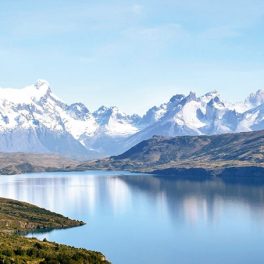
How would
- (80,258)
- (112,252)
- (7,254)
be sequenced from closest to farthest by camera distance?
(7,254) < (80,258) < (112,252)

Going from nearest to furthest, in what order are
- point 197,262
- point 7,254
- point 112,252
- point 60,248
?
point 7,254, point 60,248, point 197,262, point 112,252

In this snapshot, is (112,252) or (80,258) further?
(112,252)

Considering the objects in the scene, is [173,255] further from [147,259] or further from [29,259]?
[29,259]

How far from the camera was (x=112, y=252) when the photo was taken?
199m

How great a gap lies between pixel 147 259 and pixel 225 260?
25.4 m

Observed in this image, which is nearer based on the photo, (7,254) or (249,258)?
(7,254)

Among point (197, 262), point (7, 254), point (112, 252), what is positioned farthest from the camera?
point (112, 252)

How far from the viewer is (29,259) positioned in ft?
457

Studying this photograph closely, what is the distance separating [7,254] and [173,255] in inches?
2862

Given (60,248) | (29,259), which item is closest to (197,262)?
(60,248)

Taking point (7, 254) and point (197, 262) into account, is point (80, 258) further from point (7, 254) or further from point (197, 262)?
point (197, 262)

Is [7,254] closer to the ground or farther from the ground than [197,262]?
farther from the ground

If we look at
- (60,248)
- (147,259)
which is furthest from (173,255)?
(60,248)

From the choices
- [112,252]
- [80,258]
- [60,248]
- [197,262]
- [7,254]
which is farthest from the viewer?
[112,252]
